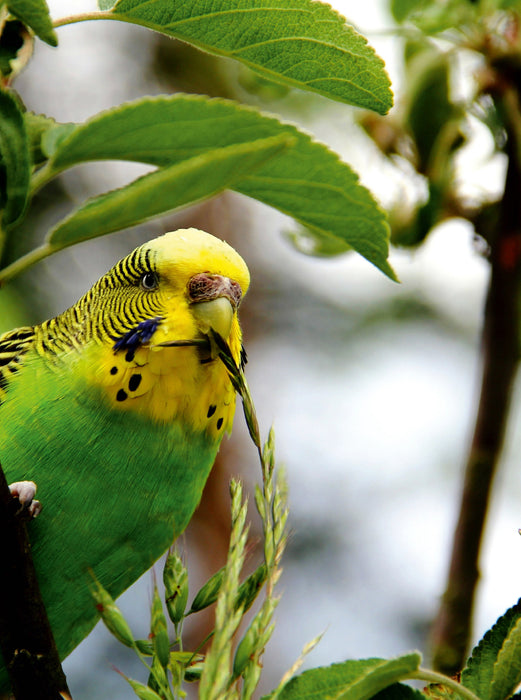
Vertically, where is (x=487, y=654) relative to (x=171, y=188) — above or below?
below

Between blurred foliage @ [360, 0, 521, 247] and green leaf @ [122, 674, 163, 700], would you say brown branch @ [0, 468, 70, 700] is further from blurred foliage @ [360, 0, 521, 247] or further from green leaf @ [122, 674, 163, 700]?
blurred foliage @ [360, 0, 521, 247]

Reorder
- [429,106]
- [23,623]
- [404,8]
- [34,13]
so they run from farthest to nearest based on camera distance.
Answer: [429,106]
[404,8]
[23,623]
[34,13]

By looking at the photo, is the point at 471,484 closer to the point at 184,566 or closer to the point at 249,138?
the point at 184,566

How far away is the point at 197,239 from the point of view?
7.72 ft

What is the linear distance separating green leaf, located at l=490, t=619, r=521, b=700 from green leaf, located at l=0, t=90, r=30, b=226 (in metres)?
1.00

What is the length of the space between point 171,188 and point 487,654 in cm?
93

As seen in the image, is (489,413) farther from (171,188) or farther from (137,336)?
(171,188)

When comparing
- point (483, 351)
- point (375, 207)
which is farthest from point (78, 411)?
point (483, 351)

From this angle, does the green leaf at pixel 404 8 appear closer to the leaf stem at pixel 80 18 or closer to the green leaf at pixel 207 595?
the leaf stem at pixel 80 18

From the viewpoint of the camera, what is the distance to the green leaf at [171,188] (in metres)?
1.00

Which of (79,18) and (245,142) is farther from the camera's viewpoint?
(79,18)

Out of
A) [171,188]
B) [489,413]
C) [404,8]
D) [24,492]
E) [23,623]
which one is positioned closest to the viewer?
[171,188]

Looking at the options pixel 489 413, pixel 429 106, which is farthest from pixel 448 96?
pixel 489 413

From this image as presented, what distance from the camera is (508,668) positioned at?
1.33 m
